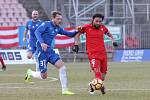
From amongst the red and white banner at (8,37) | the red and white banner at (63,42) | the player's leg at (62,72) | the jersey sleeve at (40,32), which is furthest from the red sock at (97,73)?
the red and white banner at (63,42)

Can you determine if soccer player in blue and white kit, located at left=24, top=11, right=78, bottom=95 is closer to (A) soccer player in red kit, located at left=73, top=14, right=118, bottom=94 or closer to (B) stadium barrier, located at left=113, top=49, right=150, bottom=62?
(A) soccer player in red kit, located at left=73, top=14, right=118, bottom=94

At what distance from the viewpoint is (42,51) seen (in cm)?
1555

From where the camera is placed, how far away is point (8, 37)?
3738 centimetres

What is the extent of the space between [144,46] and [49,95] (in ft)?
80.7

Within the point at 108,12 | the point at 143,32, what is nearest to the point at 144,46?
the point at 143,32

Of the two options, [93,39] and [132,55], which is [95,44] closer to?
[93,39]

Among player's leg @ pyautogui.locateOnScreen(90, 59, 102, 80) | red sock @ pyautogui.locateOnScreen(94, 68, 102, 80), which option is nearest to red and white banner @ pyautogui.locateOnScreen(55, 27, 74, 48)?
player's leg @ pyautogui.locateOnScreen(90, 59, 102, 80)

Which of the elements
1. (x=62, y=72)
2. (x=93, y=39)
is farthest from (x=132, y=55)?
(x=62, y=72)

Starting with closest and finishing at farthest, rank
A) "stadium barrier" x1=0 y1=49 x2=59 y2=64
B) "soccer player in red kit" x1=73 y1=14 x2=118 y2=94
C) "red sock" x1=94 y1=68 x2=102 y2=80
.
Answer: "red sock" x1=94 y1=68 x2=102 y2=80 → "soccer player in red kit" x1=73 y1=14 x2=118 y2=94 → "stadium barrier" x1=0 y1=49 x2=59 y2=64

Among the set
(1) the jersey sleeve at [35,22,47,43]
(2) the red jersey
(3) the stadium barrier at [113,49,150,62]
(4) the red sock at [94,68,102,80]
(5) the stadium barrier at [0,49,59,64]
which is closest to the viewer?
(4) the red sock at [94,68,102,80]

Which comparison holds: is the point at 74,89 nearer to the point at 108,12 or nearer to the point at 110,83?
the point at 110,83

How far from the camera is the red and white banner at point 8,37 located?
37219 mm

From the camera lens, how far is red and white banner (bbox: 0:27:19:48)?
1465 inches

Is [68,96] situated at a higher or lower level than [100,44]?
lower
